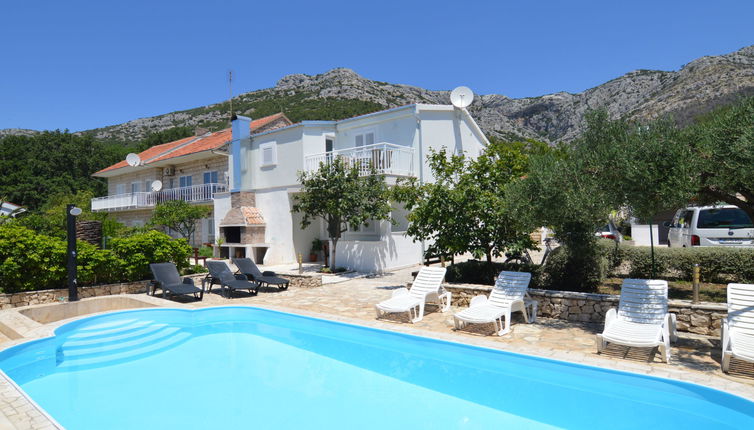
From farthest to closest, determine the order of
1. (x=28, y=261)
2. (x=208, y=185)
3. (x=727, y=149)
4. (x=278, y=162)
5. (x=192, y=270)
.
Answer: (x=208, y=185)
(x=278, y=162)
(x=192, y=270)
(x=28, y=261)
(x=727, y=149)

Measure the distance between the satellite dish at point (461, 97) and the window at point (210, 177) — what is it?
15.2m

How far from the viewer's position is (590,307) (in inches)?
327

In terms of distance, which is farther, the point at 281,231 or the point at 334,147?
the point at 334,147

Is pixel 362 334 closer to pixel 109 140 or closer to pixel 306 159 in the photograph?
pixel 306 159

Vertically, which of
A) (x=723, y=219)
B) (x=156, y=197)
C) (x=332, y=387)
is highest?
(x=156, y=197)

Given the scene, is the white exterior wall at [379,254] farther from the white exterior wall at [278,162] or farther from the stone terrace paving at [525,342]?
the white exterior wall at [278,162]

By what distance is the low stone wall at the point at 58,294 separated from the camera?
35.2ft

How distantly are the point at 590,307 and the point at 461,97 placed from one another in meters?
13.5

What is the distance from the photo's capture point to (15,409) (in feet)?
14.9

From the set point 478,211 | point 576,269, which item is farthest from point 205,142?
point 576,269

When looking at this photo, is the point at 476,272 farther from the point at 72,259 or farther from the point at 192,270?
the point at 72,259

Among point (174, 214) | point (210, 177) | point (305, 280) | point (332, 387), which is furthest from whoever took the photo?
point (210, 177)

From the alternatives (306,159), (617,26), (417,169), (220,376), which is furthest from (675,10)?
(220,376)

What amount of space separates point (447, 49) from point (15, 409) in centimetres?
2898
